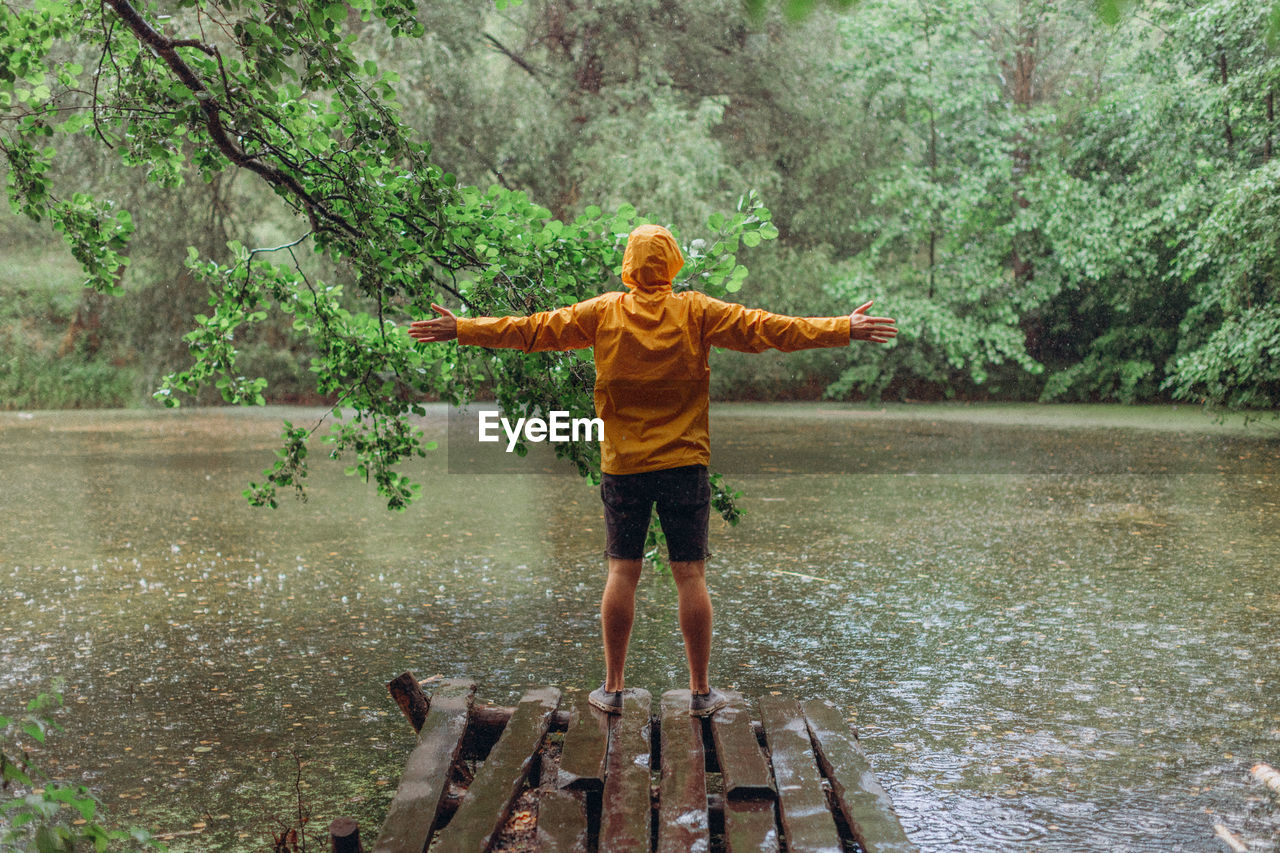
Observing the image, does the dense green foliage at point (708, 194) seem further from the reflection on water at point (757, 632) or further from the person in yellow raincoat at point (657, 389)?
the reflection on water at point (757, 632)

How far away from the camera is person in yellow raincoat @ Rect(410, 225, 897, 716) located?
3730 mm

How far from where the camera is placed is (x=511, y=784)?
3.21 metres

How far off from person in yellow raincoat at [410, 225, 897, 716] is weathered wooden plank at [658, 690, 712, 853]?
173 millimetres

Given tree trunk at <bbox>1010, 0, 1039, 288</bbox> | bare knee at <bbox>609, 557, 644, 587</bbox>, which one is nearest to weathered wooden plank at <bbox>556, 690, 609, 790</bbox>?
bare knee at <bbox>609, 557, 644, 587</bbox>

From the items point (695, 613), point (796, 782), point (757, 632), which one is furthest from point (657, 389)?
point (757, 632)

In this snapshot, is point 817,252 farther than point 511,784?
Yes

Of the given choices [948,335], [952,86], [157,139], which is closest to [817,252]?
[948,335]

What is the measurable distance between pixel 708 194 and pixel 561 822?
18.1 m

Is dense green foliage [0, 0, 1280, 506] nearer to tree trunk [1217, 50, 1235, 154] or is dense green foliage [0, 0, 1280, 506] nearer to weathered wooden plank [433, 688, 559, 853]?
tree trunk [1217, 50, 1235, 154]

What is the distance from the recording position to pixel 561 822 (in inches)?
119

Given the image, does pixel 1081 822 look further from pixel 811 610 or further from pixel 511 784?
pixel 811 610

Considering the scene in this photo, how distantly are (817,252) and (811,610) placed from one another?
62.0ft

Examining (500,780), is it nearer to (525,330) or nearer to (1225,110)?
(525,330)

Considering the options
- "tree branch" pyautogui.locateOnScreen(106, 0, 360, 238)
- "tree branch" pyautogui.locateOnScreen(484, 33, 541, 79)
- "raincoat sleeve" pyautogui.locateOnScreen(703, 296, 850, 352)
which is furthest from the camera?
"tree branch" pyautogui.locateOnScreen(484, 33, 541, 79)
